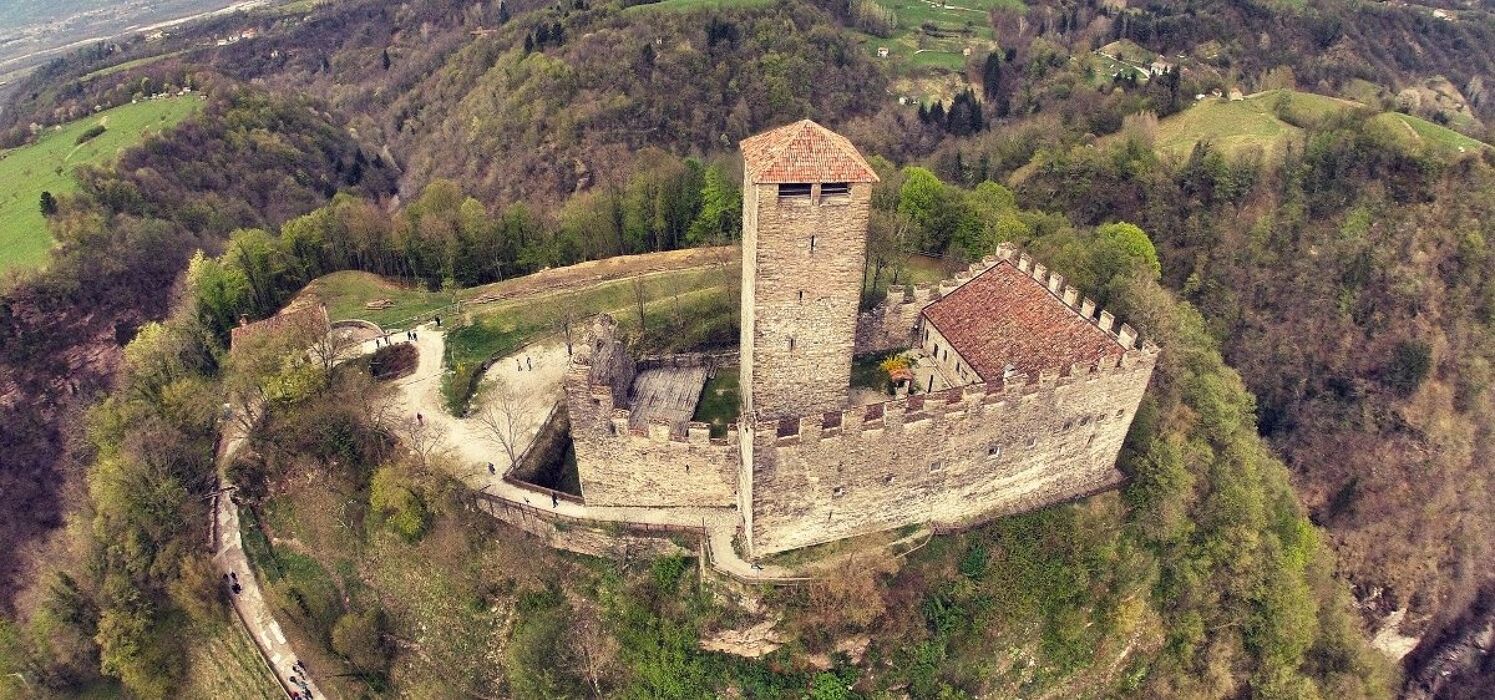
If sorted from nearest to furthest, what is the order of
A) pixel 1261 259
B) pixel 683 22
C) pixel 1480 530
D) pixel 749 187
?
pixel 749 187 → pixel 1480 530 → pixel 1261 259 → pixel 683 22

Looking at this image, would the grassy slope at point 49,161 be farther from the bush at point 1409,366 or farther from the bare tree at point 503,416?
the bush at point 1409,366

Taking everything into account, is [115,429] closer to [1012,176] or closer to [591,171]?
[591,171]

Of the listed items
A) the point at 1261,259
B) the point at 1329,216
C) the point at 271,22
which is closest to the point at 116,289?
the point at 1261,259

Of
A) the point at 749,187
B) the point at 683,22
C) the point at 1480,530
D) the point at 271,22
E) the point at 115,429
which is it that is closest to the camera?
the point at 749,187

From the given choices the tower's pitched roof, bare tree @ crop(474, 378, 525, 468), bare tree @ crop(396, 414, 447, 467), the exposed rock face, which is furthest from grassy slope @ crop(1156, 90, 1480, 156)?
bare tree @ crop(396, 414, 447, 467)

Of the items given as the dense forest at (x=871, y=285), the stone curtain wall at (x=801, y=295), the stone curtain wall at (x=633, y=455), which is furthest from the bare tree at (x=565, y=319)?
the stone curtain wall at (x=801, y=295)

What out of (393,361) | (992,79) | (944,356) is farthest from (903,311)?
(992,79)
